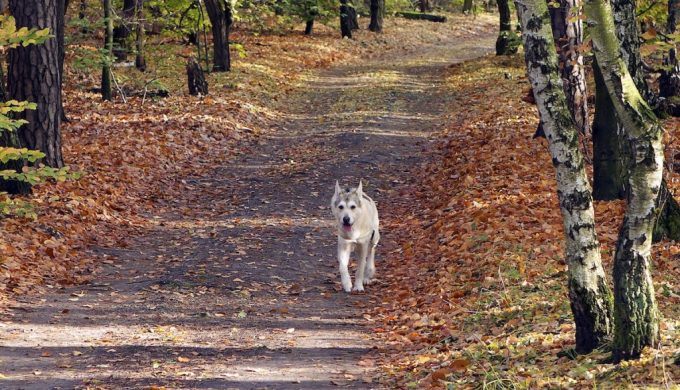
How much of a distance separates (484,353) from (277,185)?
32.6 feet

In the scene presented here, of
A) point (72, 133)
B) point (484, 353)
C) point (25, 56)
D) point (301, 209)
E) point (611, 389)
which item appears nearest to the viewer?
point (611, 389)

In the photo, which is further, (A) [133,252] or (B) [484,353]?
(A) [133,252]

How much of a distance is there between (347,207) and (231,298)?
189 centimetres

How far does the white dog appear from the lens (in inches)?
432

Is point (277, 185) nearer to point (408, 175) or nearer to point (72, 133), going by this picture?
point (408, 175)

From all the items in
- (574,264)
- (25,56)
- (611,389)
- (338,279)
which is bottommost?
(338,279)

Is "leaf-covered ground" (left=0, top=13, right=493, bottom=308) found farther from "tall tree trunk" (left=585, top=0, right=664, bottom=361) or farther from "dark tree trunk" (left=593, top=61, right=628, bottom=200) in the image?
"dark tree trunk" (left=593, top=61, right=628, bottom=200)

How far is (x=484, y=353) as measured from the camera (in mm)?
7824

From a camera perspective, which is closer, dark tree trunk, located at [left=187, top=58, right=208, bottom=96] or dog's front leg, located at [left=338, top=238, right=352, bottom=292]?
dog's front leg, located at [left=338, top=238, right=352, bottom=292]

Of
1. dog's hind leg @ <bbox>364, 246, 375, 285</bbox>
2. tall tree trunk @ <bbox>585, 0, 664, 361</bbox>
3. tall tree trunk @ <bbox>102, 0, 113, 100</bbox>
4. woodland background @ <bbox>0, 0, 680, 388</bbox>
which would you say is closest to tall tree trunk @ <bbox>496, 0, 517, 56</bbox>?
woodland background @ <bbox>0, 0, 680, 388</bbox>

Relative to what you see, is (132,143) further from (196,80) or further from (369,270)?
(369,270)

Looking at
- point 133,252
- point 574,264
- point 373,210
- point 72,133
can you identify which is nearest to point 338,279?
point 373,210

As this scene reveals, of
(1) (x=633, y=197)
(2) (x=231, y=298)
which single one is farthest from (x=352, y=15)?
(1) (x=633, y=197)

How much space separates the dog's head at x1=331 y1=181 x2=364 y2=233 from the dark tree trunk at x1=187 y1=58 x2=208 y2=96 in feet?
50.5
